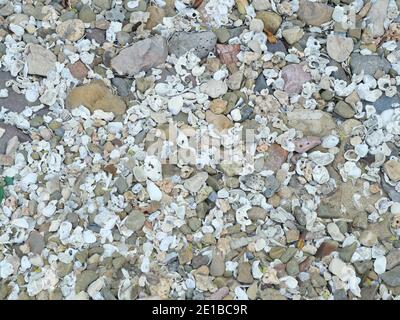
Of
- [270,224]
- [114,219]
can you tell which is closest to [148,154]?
[114,219]

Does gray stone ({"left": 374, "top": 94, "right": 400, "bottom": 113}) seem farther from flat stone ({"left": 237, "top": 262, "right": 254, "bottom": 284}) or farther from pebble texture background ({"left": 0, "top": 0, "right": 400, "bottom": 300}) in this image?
flat stone ({"left": 237, "top": 262, "right": 254, "bottom": 284})

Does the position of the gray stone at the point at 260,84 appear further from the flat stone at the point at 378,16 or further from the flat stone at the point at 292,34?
the flat stone at the point at 378,16

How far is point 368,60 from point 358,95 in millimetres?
131

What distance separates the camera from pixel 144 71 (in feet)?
6.29

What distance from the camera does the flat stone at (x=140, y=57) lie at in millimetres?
1907

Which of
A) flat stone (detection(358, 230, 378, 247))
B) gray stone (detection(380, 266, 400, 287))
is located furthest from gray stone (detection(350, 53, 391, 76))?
gray stone (detection(380, 266, 400, 287))

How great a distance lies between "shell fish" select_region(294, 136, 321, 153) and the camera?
5.91 feet

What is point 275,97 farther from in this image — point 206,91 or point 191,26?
point 191,26

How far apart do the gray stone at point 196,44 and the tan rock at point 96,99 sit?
0.25 metres

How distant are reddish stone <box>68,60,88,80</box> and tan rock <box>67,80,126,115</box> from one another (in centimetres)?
5

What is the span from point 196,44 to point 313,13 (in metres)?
0.41

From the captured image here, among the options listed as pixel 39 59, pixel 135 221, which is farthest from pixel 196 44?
pixel 135 221
